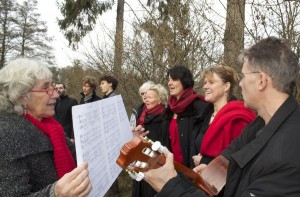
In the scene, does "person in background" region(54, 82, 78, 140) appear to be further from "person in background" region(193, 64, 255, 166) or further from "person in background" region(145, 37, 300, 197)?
"person in background" region(145, 37, 300, 197)

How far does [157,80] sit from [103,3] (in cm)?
632

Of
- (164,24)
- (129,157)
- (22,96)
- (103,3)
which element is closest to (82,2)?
(103,3)

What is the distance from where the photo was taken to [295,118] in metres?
1.82

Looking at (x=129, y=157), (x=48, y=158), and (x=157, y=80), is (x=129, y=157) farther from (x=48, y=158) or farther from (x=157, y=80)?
(x=157, y=80)

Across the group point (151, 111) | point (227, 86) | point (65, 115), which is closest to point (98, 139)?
point (227, 86)

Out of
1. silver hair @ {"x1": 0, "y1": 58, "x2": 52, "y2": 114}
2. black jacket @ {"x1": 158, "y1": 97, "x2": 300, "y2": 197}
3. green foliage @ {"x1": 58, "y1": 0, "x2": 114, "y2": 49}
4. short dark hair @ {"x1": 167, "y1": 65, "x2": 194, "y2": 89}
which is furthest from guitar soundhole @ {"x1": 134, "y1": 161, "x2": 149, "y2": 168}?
green foliage @ {"x1": 58, "y1": 0, "x2": 114, "y2": 49}

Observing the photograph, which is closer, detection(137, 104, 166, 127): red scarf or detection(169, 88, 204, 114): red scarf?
detection(169, 88, 204, 114): red scarf

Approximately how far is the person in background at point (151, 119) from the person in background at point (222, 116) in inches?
45.4

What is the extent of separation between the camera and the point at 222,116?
3354mm

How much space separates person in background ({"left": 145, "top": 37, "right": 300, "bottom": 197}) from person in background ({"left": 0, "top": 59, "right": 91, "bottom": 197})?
47 cm

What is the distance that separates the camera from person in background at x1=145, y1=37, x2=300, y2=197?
1622mm

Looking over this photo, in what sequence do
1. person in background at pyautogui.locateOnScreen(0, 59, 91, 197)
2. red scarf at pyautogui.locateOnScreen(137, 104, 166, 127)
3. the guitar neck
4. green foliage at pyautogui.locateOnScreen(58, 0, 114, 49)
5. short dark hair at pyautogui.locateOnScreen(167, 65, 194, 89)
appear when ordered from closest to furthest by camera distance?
person in background at pyautogui.locateOnScreen(0, 59, 91, 197) → the guitar neck → short dark hair at pyautogui.locateOnScreen(167, 65, 194, 89) → red scarf at pyautogui.locateOnScreen(137, 104, 166, 127) → green foliage at pyautogui.locateOnScreen(58, 0, 114, 49)

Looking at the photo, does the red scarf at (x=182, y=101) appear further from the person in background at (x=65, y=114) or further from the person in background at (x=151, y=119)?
the person in background at (x=65, y=114)

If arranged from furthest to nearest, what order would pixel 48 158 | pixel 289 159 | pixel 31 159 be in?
pixel 48 158
pixel 31 159
pixel 289 159
